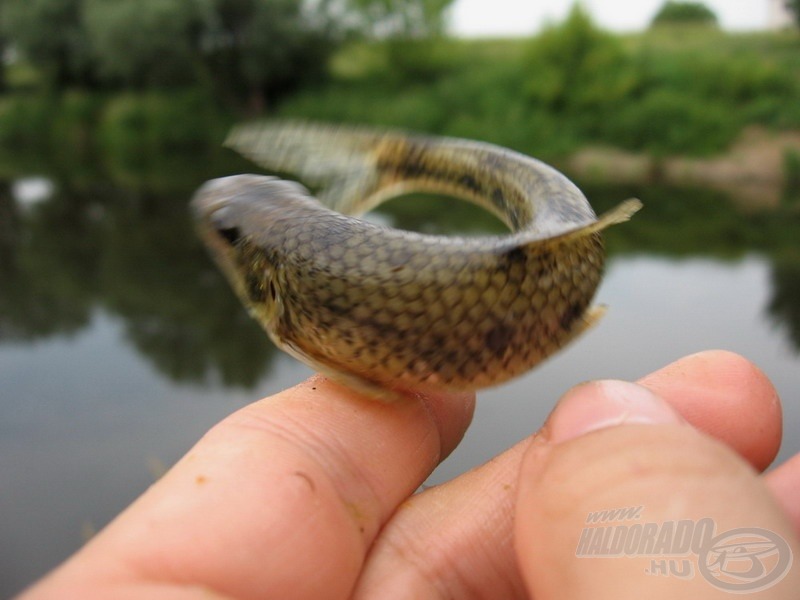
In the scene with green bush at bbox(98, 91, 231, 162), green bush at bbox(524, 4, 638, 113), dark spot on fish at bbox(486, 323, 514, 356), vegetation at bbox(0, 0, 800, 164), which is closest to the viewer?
dark spot on fish at bbox(486, 323, 514, 356)

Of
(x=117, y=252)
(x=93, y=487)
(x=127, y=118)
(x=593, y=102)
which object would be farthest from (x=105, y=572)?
(x=127, y=118)

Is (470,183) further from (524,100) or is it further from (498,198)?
(524,100)

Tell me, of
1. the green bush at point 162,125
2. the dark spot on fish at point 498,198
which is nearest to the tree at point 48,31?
the green bush at point 162,125

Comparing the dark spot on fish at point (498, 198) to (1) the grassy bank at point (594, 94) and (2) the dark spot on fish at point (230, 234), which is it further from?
(1) the grassy bank at point (594, 94)

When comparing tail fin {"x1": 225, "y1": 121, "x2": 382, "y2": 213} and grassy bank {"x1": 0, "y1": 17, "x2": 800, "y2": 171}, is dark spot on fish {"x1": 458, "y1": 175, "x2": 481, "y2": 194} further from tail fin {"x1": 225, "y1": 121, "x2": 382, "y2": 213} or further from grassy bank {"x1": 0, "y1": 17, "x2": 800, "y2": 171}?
grassy bank {"x1": 0, "y1": 17, "x2": 800, "y2": 171}

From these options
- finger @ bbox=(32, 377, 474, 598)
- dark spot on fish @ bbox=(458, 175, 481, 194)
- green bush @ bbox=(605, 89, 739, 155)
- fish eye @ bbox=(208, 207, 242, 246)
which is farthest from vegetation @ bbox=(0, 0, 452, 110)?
finger @ bbox=(32, 377, 474, 598)

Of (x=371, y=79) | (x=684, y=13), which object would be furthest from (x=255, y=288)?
(x=684, y=13)
